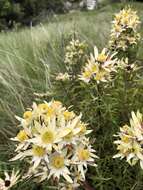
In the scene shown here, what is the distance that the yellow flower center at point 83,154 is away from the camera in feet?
5.88

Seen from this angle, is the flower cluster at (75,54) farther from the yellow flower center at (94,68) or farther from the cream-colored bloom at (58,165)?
the cream-colored bloom at (58,165)

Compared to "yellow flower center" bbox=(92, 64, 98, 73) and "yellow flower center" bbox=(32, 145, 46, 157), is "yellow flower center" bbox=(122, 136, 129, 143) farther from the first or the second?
"yellow flower center" bbox=(92, 64, 98, 73)

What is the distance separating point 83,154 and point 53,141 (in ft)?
0.56

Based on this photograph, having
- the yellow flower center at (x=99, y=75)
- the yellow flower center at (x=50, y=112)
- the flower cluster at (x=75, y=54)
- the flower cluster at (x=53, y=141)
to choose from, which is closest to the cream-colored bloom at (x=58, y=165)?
the flower cluster at (x=53, y=141)

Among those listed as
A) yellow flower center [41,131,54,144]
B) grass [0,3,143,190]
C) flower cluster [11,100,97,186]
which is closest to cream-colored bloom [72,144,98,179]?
flower cluster [11,100,97,186]

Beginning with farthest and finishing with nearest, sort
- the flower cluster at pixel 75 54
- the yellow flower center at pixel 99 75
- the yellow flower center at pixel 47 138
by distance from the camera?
1. the flower cluster at pixel 75 54
2. the yellow flower center at pixel 99 75
3. the yellow flower center at pixel 47 138

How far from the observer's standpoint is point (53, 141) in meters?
1.71

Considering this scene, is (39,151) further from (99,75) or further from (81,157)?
(99,75)

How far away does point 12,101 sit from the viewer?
3.48 metres

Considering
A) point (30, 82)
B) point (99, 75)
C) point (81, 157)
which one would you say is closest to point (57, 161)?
point (81, 157)

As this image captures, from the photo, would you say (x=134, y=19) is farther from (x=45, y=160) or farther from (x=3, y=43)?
(x=3, y=43)

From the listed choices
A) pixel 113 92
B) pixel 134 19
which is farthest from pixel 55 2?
pixel 113 92

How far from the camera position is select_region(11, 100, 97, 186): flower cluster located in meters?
1.71

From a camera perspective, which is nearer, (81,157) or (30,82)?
(81,157)
